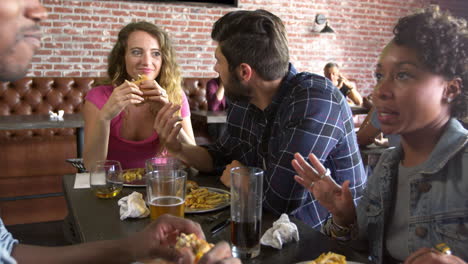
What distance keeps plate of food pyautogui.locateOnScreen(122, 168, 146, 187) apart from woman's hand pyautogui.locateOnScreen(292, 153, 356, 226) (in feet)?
2.05

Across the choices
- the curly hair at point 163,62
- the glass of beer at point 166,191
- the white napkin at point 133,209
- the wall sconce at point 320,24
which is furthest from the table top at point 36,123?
the wall sconce at point 320,24

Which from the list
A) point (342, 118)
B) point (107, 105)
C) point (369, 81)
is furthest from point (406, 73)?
point (369, 81)

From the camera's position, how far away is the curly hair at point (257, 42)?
161cm

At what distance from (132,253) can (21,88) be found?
12.1ft

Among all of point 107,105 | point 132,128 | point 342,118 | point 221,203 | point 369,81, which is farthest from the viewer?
point 369,81

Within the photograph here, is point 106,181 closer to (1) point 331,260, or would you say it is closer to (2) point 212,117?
(1) point 331,260

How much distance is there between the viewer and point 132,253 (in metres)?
0.95

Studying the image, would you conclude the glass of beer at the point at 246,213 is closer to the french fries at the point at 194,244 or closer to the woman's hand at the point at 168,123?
the french fries at the point at 194,244

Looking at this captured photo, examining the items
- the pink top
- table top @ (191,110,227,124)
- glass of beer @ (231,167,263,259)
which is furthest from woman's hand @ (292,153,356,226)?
table top @ (191,110,227,124)

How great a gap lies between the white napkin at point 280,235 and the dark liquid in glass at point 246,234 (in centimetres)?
5

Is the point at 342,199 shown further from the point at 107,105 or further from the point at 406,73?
the point at 107,105

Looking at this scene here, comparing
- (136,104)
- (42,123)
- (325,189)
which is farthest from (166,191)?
(42,123)

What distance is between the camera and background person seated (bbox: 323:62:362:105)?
500cm

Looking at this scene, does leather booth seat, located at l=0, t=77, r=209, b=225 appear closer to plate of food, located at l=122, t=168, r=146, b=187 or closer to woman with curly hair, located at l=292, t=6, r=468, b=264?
plate of food, located at l=122, t=168, r=146, b=187
